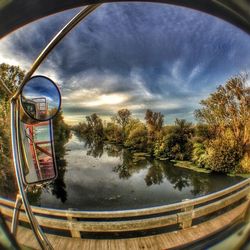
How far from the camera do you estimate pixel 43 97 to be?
1.00m

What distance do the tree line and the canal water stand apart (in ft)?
0.42

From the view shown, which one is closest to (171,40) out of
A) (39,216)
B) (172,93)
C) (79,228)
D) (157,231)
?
(172,93)

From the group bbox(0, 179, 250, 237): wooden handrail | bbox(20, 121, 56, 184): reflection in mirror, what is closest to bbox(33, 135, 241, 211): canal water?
bbox(0, 179, 250, 237): wooden handrail

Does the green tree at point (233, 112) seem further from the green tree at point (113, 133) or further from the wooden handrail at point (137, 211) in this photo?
the green tree at point (113, 133)

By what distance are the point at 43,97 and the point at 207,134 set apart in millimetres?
1117

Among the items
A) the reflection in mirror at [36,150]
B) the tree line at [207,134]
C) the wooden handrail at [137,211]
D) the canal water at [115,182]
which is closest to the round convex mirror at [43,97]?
the reflection in mirror at [36,150]

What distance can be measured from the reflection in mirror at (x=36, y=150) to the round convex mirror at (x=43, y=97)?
0.19 m

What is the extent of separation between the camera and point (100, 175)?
→ 2500 millimetres

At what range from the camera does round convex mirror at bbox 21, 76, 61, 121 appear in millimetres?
961

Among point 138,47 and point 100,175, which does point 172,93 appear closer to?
point 138,47

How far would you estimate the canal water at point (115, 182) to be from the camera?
6.19 feet

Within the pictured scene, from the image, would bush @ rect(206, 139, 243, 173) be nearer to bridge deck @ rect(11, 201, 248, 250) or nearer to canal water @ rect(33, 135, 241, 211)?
canal water @ rect(33, 135, 241, 211)

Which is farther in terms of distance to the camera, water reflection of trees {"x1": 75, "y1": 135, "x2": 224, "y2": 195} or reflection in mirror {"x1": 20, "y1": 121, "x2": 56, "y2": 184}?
water reflection of trees {"x1": 75, "y1": 135, "x2": 224, "y2": 195}

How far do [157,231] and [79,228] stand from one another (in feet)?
1.90
